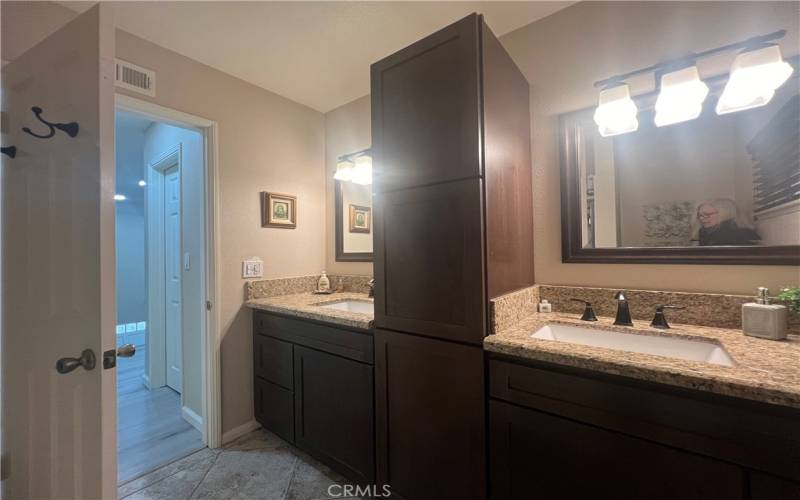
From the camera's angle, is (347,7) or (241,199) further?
(241,199)

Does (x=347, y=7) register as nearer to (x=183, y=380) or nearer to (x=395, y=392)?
(x=395, y=392)

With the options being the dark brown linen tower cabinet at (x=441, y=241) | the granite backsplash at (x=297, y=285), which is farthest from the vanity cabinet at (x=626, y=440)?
the granite backsplash at (x=297, y=285)

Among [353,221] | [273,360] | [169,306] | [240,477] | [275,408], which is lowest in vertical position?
[240,477]

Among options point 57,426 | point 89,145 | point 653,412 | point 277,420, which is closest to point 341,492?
point 277,420

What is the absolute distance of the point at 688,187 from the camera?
1319 millimetres

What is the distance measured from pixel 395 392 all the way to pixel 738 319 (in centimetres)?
139

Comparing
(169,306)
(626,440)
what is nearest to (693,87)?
(626,440)

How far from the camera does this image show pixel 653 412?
87 cm

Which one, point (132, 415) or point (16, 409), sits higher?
point (16, 409)

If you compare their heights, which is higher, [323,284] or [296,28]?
[296,28]

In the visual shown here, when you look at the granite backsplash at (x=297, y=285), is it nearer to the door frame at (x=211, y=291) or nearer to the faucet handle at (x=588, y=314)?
the door frame at (x=211, y=291)

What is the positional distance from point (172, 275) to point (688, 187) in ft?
11.6

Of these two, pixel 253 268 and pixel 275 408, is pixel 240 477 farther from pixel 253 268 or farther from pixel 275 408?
pixel 253 268

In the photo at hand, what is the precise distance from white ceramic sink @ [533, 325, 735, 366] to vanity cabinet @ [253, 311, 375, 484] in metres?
0.86
